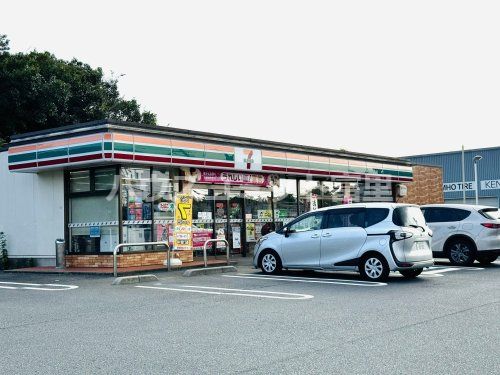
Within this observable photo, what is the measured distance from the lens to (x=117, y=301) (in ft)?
35.6

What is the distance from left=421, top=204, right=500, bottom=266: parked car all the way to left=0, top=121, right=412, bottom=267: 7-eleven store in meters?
5.44

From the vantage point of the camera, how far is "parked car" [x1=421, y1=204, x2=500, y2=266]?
54.9 ft

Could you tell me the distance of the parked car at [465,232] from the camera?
16719mm

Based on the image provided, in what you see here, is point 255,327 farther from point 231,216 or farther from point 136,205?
point 231,216

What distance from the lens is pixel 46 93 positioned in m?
34.2

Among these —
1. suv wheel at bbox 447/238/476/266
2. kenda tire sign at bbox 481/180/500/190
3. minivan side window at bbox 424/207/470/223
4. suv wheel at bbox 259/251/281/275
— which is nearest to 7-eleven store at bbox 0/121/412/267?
suv wheel at bbox 259/251/281/275

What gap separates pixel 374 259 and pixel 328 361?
24.5ft

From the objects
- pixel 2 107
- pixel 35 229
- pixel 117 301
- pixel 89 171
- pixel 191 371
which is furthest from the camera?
pixel 2 107

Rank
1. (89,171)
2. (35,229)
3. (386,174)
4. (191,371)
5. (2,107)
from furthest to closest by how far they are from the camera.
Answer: (2,107)
(386,174)
(35,229)
(89,171)
(191,371)

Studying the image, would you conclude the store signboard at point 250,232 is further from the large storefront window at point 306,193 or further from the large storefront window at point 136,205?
the large storefront window at point 136,205

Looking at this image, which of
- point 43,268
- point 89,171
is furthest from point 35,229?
point 89,171

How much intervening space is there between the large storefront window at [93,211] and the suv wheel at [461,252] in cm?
924

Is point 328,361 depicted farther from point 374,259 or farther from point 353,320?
point 374,259

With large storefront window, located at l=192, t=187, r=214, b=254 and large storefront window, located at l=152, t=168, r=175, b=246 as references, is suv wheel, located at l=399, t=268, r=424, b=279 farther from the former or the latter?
large storefront window, located at l=192, t=187, r=214, b=254
